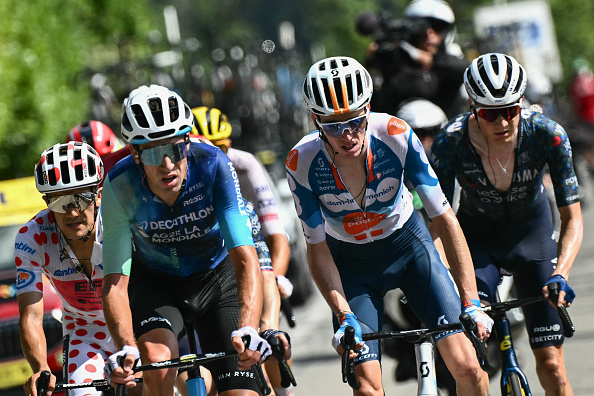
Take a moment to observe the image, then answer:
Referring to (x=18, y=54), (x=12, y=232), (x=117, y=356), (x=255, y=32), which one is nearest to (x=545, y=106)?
(x=18, y=54)

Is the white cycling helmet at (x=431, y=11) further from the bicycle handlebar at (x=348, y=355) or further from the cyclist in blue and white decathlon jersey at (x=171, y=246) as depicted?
the bicycle handlebar at (x=348, y=355)

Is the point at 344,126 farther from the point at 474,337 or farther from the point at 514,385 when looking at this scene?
the point at 514,385

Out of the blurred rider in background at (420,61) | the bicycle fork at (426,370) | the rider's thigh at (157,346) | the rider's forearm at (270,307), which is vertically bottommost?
the bicycle fork at (426,370)

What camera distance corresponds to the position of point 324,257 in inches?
231

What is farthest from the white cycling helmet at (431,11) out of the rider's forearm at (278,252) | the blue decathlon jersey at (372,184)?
the blue decathlon jersey at (372,184)

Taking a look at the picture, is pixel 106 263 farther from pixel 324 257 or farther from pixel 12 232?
pixel 12 232

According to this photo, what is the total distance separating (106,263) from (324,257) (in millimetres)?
1212

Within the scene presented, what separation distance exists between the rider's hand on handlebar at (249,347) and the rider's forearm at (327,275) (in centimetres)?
72

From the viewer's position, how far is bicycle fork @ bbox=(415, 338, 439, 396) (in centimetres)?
561

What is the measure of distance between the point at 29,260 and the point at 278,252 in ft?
5.94

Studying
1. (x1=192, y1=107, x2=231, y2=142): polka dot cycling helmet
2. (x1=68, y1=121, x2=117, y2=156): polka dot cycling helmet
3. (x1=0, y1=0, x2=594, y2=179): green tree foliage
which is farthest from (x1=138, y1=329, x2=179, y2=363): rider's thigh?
(x1=0, y1=0, x2=594, y2=179): green tree foliage

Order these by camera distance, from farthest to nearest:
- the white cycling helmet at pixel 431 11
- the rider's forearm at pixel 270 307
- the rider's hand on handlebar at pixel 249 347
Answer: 1. the white cycling helmet at pixel 431 11
2. the rider's forearm at pixel 270 307
3. the rider's hand on handlebar at pixel 249 347

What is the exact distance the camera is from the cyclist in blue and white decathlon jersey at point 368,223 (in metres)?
5.71

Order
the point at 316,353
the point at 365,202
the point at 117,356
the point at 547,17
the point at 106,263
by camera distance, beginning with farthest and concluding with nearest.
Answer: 1. the point at 547,17
2. the point at 316,353
3. the point at 365,202
4. the point at 106,263
5. the point at 117,356
